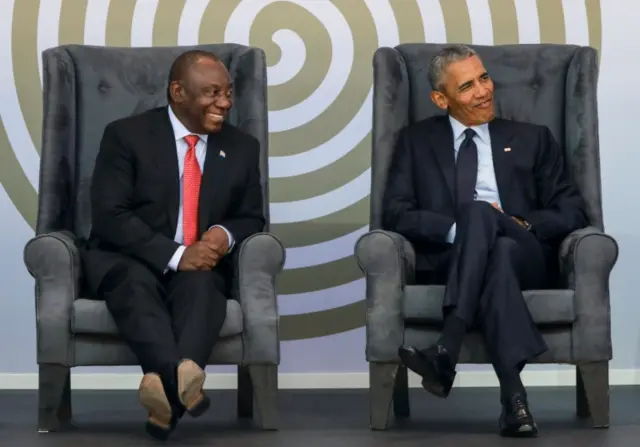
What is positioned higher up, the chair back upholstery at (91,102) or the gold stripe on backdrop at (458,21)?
the gold stripe on backdrop at (458,21)

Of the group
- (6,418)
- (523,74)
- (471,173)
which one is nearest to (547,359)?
(471,173)

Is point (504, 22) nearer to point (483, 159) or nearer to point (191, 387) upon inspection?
point (483, 159)

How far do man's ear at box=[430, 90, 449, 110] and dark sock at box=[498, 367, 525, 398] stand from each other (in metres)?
1.05

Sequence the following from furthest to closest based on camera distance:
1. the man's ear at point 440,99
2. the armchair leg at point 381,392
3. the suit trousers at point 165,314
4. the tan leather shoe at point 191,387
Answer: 1. the man's ear at point 440,99
2. the armchair leg at point 381,392
3. the suit trousers at point 165,314
4. the tan leather shoe at point 191,387

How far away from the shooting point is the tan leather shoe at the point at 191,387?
3375 mm

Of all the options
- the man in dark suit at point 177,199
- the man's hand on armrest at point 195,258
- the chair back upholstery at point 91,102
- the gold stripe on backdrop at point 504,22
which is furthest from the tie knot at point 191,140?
the gold stripe on backdrop at point 504,22

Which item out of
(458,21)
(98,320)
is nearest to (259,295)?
(98,320)

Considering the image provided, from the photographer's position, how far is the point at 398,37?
488 centimetres

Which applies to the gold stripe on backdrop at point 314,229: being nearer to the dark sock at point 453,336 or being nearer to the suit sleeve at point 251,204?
the suit sleeve at point 251,204

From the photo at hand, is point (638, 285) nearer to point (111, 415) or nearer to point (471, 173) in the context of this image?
point (471, 173)

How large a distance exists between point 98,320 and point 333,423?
0.82 metres

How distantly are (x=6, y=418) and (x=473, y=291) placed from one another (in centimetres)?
158

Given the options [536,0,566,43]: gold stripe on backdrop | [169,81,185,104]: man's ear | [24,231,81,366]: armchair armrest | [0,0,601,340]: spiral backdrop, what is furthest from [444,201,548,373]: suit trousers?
[536,0,566,43]: gold stripe on backdrop

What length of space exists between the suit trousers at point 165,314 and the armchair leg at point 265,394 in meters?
0.21
